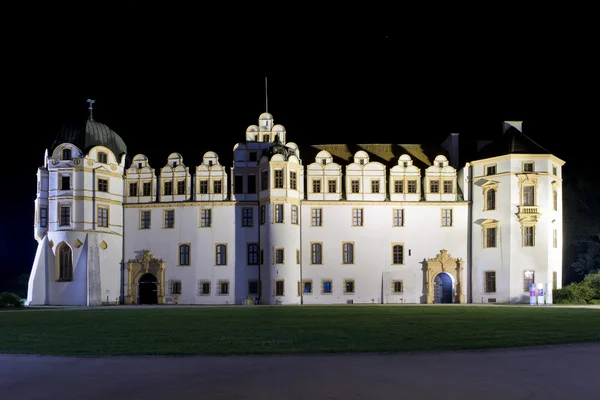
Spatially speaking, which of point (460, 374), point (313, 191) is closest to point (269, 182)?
point (313, 191)

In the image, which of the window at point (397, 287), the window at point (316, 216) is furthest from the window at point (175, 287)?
the window at point (397, 287)

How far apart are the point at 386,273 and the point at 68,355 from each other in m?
42.4

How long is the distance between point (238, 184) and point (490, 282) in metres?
21.2

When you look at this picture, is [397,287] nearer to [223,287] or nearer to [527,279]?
[527,279]

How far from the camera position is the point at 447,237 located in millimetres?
59344

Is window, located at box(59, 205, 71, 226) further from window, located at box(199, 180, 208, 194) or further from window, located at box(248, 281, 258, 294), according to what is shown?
window, located at box(248, 281, 258, 294)

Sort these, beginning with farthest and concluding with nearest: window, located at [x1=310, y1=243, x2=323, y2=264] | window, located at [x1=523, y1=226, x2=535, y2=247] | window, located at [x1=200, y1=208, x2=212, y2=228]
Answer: window, located at [x1=200, y1=208, x2=212, y2=228]
window, located at [x1=310, y1=243, x2=323, y2=264]
window, located at [x1=523, y1=226, x2=535, y2=247]

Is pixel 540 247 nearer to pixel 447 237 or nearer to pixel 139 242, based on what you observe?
pixel 447 237

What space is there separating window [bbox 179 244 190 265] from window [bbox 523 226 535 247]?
26.2m

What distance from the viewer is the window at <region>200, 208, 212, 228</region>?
59281mm

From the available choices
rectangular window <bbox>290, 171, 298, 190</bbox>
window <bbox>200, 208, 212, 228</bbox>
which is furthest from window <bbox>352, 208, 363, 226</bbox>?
window <bbox>200, 208, 212, 228</bbox>

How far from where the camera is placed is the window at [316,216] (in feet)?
194

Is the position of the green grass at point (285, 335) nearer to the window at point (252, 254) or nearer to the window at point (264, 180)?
the window at point (264, 180)

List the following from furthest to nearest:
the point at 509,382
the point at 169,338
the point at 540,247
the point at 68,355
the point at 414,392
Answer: the point at 540,247, the point at 169,338, the point at 68,355, the point at 509,382, the point at 414,392
